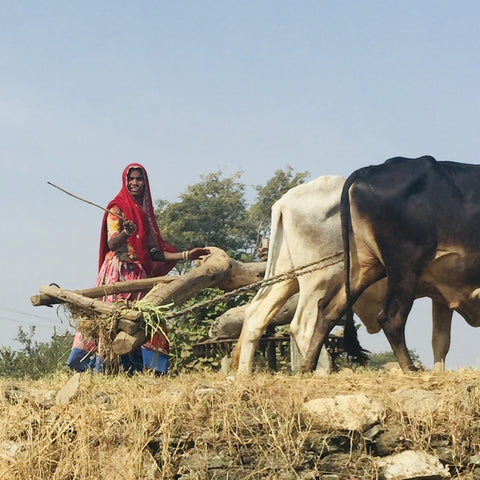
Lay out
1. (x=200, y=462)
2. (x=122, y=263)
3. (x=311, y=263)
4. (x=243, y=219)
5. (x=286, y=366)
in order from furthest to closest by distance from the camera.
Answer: (x=243, y=219), (x=286, y=366), (x=122, y=263), (x=311, y=263), (x=200, y=462)

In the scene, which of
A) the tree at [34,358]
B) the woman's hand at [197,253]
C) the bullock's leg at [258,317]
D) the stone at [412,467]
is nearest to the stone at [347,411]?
the stone at [412,467]

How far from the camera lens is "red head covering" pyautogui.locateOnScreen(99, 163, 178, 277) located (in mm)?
9484

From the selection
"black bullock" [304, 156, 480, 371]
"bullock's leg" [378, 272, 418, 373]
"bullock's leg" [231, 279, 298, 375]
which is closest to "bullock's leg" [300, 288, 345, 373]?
"black bullock" [304, 156, 480, 371]

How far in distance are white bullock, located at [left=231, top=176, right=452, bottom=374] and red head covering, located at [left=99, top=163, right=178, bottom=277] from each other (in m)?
1.08

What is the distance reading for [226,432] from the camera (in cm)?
684

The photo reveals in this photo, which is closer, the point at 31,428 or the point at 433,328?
the point at 31,428

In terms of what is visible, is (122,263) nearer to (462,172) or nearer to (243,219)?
(462,172)

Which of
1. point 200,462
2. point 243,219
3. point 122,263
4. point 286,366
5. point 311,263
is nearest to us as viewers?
point 200,462

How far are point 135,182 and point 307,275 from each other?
1990 millimetres

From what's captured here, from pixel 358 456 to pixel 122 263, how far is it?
3.67 metres

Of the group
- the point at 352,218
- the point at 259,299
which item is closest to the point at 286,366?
the point at 259,299

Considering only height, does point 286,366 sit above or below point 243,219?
below

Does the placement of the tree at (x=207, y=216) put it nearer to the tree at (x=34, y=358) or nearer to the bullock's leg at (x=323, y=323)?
the tree at (x=34, y=358)

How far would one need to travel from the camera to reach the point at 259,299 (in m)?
9.35
